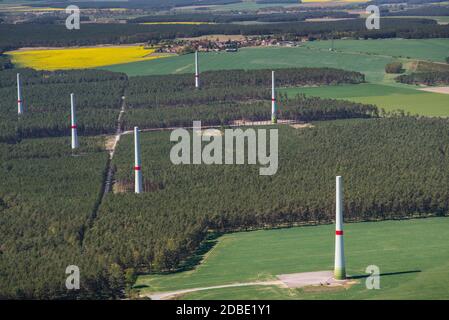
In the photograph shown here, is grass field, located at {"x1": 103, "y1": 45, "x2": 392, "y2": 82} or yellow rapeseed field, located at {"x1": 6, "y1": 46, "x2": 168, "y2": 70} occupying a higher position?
grass field, located at {"x1": 103, "y1": 45, "x2": 392, "y2": 82}

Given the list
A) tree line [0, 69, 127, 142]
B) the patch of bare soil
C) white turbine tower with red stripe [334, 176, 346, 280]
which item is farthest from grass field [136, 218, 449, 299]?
tree line [0, 69, 127, 142]

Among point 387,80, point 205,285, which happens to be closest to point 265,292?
point 205,285

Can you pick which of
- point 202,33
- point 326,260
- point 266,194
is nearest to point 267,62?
point 202,33

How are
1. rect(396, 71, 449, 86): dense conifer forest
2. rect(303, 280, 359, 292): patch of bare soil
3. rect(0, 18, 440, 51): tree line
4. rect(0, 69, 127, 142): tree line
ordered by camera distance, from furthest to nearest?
rect(0, 18, 440, 51): tree line, rect(396, 71, 449, 86): dense conifer forest, rect(0, 69, 127, 142): tree line, rect(303, 280, 359, 292): patch of bare soil

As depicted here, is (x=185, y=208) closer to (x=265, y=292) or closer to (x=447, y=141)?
(x=265, y=292)

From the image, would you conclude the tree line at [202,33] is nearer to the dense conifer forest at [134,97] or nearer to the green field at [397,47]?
the green field at [397,47]

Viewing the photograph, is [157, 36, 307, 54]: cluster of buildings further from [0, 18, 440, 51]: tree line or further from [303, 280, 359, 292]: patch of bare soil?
[303, 280, 359, 292]: patch of bare soil

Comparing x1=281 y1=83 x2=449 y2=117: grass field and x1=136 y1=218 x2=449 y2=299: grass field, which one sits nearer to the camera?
x1=136 y1=218 x2=449 y2=299: grass field
